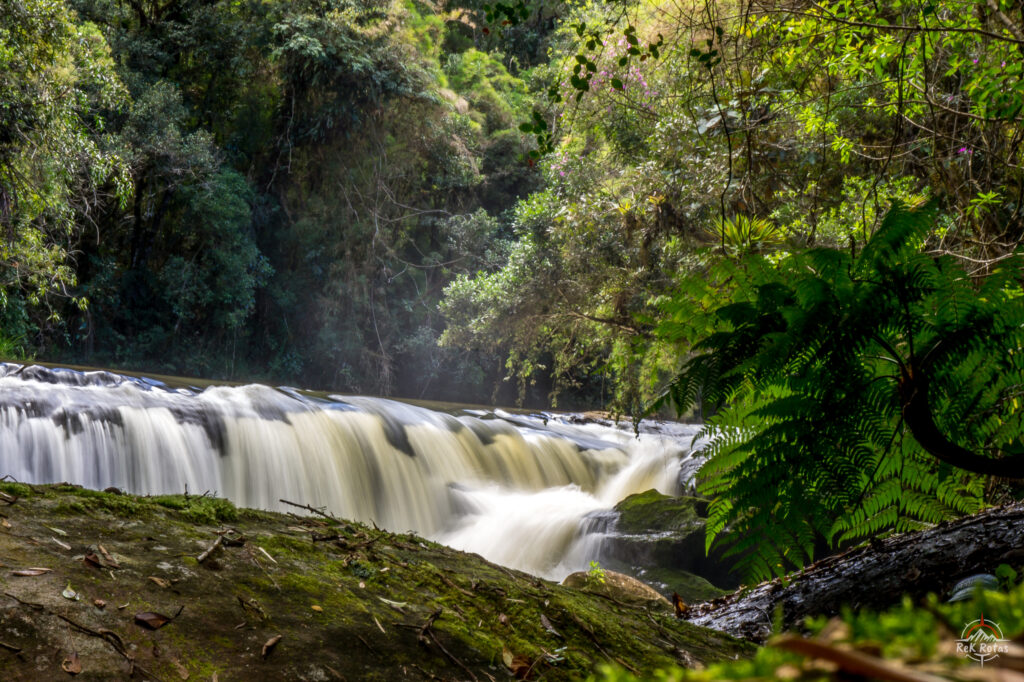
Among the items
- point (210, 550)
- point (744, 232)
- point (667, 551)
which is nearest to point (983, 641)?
point (210, 550)

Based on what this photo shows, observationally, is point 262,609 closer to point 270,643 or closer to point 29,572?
point 270,643

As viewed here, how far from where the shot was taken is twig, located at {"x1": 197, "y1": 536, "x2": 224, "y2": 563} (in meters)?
1.92

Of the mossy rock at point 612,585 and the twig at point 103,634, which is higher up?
the twig at point 103,634

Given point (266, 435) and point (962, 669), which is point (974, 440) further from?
point (266, 435)

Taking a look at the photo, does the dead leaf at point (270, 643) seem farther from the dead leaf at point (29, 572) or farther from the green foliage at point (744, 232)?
the green foliage at point (744, 232)

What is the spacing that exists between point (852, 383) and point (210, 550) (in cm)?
181

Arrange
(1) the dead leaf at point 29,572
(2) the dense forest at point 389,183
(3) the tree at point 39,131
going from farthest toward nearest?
(3) the tree at point 39,131 → (2) the dense forest at point 389,183 → (1) the dead leaf at point 29,572

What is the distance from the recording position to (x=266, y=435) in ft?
32.9

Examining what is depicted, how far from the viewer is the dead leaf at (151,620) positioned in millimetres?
1576

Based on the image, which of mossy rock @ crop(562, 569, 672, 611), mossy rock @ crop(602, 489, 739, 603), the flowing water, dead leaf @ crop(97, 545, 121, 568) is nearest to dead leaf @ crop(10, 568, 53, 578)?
dead leaf @ crop(97, 545, 121, 568)

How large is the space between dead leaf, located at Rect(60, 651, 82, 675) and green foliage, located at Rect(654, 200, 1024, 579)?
1.50m

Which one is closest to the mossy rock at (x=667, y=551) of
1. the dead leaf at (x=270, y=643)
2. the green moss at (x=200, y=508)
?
the green moss at (x=200, y=508)

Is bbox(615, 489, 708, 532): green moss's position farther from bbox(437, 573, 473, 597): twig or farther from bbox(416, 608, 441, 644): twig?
bbox(416, 608, 441, 644): twig

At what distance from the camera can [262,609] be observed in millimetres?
1757
